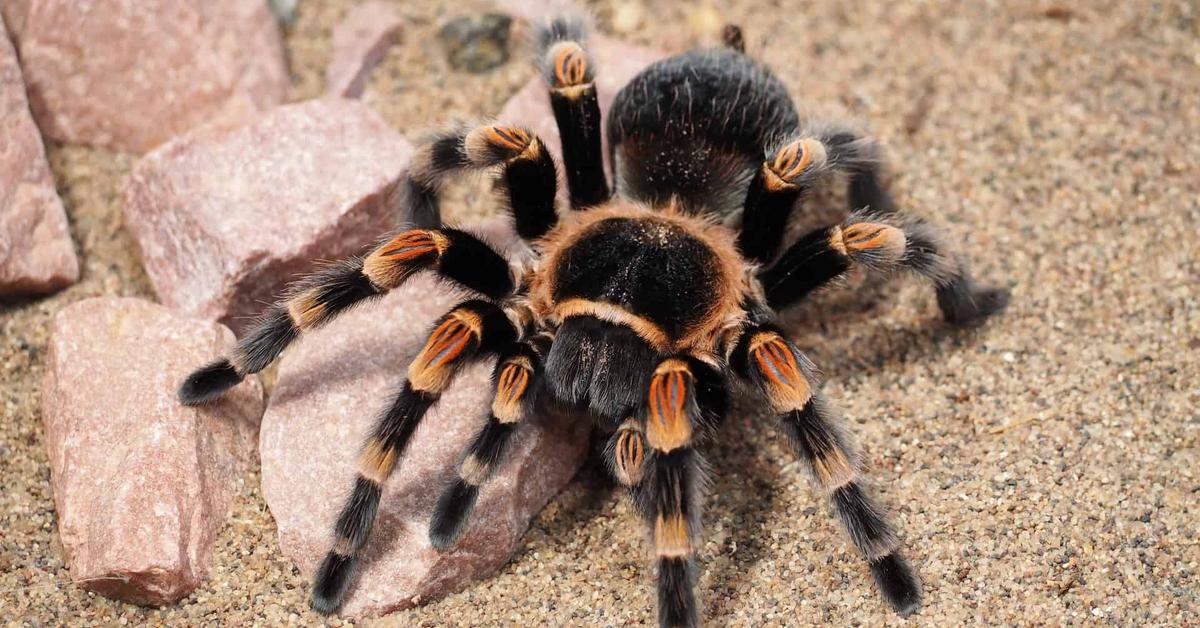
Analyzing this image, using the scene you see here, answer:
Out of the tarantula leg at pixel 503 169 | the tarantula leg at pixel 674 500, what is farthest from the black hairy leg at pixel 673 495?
the tarantula leg at pixel 503 169

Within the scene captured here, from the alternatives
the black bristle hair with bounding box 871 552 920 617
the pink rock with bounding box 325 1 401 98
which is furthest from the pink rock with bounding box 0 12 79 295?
the black bristle hair with bounding box 871 552 920 617

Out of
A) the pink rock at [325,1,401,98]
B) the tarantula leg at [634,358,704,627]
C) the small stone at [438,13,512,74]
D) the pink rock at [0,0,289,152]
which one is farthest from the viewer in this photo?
the small stone at [438,13,512,74]

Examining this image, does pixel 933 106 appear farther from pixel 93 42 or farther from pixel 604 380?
pixel 93 42

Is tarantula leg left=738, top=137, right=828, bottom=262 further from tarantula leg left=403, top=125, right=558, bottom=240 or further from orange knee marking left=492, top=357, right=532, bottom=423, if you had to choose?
orange knee marking left=492, top=357, right=532, bottom=423

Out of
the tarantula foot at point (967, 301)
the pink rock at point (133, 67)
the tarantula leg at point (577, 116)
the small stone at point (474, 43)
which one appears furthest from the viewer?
the small stone at point (474, 43)

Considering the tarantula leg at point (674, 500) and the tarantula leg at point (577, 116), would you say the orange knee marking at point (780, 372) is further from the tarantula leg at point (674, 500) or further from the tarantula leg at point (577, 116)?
the tarantula leg at point (577, 116)

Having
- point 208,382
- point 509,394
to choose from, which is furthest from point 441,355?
point 208,382
